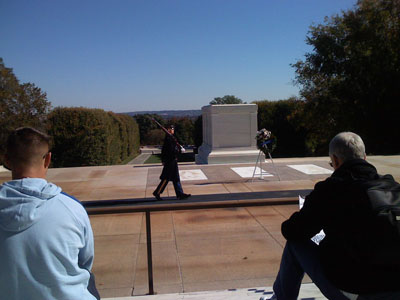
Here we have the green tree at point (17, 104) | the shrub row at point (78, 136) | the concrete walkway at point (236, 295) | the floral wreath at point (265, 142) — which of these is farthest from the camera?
the shrub row at point (78, 136)

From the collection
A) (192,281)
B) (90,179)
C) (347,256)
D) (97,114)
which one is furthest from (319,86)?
(347,256)

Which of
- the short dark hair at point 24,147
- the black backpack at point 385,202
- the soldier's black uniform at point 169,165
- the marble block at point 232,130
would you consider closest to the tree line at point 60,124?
the marble block at point 232,130

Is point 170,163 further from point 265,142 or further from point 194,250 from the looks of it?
point 265,142

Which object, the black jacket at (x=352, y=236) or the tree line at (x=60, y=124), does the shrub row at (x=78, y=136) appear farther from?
the black jacket at (x=352, y=236)

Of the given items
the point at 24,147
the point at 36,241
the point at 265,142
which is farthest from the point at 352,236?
the point at 265,142

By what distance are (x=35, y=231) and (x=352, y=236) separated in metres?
1.46

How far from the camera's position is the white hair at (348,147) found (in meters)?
2.11

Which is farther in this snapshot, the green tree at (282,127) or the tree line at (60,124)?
the green tree at (282,127)

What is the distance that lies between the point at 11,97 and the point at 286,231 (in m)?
16.9

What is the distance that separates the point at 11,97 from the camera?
16625mm

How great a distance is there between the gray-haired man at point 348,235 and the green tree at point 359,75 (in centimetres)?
1587

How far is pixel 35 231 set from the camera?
1596mm

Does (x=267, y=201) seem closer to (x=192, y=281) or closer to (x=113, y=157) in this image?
(x=192, y=281)

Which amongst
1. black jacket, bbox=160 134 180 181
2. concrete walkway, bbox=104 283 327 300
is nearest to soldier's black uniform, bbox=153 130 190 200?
black jacket, bbox=160 134 180 181
